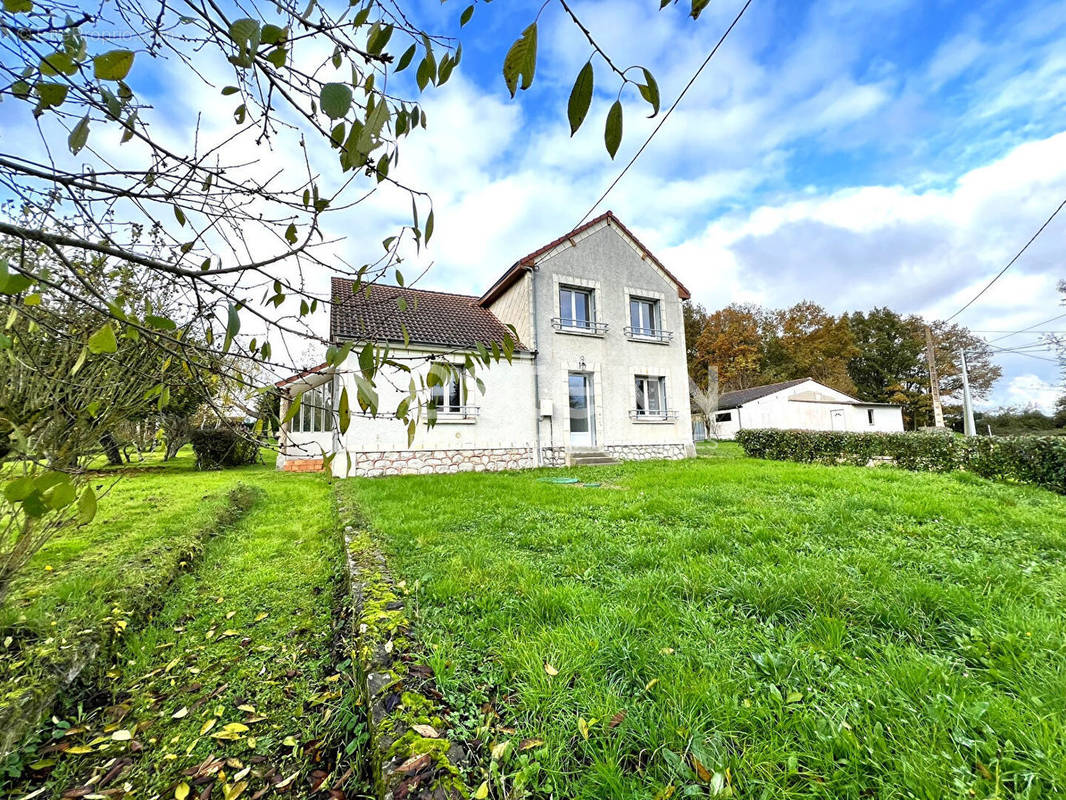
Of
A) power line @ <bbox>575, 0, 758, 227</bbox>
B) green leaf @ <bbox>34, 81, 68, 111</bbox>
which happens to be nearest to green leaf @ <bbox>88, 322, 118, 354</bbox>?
green leaf @ <bbox>34, 81, 68, 111</bbox>

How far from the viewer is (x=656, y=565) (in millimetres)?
3350

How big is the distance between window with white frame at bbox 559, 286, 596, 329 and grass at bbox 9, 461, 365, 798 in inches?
382

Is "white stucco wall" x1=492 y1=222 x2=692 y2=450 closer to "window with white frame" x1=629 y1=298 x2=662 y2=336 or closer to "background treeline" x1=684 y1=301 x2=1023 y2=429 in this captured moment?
"window with white frame" x1=629 y1=298 x2=662 y2=336

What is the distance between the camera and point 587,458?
474 inches

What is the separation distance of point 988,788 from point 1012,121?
1212 cm

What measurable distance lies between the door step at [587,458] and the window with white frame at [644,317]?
14.2 feet

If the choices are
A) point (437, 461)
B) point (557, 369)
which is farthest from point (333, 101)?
point (557, 369)

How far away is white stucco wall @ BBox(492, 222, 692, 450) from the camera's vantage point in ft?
40.2

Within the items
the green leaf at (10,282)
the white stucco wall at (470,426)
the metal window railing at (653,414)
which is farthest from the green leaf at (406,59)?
the metal window railing at (653,414)

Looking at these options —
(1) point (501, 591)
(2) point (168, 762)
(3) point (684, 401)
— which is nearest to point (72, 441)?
(2) point (168, 762)

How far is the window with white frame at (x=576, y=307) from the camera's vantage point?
12781mm

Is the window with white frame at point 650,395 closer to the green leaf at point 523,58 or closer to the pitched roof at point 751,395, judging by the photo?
the green leaf at point 523,58

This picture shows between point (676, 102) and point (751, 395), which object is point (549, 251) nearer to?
point (676, 102)

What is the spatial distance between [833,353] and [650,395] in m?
31.8
